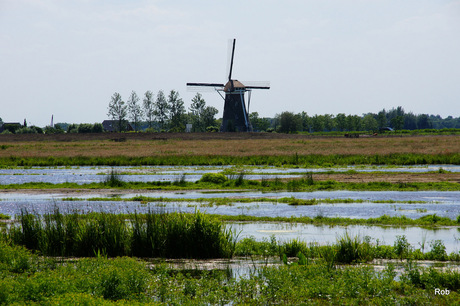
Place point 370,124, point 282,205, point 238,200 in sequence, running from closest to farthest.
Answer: point 282,205 → point 238,200 → point 370,124

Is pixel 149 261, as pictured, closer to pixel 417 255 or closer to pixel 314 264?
pixel 314 264

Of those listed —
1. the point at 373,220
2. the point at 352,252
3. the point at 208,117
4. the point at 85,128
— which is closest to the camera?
the point at 352,252

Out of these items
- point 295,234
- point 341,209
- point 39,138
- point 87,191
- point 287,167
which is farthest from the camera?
point 39,138

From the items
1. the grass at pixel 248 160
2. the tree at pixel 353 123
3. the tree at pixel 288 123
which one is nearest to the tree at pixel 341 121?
the tree at pixel 353 123

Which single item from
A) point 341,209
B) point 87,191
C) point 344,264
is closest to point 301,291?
point 344,264

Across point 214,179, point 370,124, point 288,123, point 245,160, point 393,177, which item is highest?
point 370,124

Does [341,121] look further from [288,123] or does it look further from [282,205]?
[282,205]

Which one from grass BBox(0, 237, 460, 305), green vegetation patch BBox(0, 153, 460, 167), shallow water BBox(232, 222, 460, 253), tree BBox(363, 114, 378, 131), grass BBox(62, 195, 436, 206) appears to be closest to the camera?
grass BBox(0, 237, 460, 305)

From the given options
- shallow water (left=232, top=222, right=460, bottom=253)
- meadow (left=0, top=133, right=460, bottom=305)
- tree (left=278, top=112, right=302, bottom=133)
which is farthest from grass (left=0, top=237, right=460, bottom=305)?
tree (left=278, top=112, right=302, bottom=133)

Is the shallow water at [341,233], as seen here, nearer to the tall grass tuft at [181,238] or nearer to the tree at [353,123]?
the tall grass tuft at [181,238]

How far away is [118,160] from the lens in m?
55.5

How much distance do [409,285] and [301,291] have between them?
262cm

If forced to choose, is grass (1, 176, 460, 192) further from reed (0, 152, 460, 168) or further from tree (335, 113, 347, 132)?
tree (335, 113, 347, 132)

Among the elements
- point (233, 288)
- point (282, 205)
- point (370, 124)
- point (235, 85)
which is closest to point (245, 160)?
point (282, 205)
